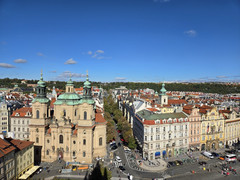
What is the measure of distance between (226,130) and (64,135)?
63137 millimetres

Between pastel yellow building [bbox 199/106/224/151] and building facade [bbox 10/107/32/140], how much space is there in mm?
70712

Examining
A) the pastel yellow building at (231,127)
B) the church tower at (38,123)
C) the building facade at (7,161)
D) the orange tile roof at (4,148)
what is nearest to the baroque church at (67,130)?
the church tower at (38,123)

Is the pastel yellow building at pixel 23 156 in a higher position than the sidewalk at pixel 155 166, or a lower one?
higher

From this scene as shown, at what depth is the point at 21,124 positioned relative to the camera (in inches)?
3125

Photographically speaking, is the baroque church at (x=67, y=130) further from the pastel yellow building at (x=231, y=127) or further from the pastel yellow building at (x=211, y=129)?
the pastel yellow building at (x=231, y=127)

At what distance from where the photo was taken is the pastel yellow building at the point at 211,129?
71125 millimetres

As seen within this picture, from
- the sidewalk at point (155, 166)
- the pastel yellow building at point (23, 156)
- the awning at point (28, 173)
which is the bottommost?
the sidewalk at point (155, 166)

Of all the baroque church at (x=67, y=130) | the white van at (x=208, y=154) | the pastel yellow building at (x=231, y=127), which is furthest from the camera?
the pastel yellow building at (x=231, y=127)

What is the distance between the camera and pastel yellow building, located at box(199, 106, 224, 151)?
2800 inches

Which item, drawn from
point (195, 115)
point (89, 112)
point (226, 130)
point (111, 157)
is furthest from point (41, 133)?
point (226, 130)

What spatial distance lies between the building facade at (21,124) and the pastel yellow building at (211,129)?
7071cm

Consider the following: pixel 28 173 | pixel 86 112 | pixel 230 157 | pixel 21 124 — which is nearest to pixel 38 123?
pixel 28 173

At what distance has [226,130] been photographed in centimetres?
7581

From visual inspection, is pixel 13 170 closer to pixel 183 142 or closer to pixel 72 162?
pixel 72 162
